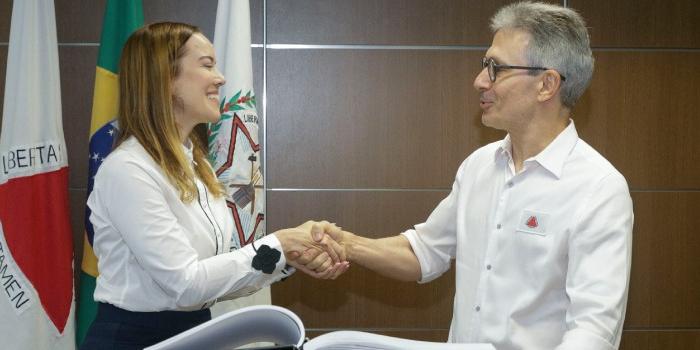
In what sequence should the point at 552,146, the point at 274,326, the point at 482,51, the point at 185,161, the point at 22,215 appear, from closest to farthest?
the point at 274,326
the point at 552,146
the point at 185,161
the point at 22,215
the point at 482,51

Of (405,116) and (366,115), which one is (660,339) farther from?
(366,115)

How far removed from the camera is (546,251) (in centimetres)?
180

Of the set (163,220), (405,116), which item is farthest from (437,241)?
(405,116)

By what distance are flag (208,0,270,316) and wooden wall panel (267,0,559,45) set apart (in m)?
0.48

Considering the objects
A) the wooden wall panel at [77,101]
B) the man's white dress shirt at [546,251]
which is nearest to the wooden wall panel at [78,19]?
the wooden wall panel at [77,101]

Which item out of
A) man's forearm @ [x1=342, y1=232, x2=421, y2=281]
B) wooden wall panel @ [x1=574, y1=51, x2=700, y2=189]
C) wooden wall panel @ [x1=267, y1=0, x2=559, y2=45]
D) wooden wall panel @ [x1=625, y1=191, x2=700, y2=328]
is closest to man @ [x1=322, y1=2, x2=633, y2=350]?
man's forearm @ [x1=342, y1=232, x2=421, y2=281]

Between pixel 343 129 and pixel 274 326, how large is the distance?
9.92 ft

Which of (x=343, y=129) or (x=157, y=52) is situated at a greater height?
(x=157, y=52)

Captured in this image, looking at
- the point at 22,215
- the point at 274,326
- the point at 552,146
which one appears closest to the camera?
the point at 274,326

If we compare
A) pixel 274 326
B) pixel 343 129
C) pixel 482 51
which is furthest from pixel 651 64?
pixel 274 326

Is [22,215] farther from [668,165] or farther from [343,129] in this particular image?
[668,165]

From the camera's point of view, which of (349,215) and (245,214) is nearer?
(245,214)

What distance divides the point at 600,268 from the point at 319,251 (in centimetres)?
108

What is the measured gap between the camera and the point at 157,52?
2.28m
